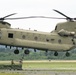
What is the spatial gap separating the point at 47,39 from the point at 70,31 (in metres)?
3.89

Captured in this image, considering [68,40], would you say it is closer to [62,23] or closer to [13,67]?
[62,23]

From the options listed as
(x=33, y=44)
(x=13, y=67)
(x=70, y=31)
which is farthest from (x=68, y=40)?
(x=13, y=67)

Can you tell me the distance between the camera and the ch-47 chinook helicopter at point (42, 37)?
62750 mm

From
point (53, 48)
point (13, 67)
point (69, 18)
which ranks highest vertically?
point (69, 18)

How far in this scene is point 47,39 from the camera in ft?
214

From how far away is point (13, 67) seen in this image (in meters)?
84.5

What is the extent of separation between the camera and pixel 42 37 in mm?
64750

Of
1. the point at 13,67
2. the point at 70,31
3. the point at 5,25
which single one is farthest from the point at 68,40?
the point at 13,67

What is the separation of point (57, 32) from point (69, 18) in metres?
3.24

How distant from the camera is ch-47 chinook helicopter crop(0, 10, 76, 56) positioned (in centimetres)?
6275

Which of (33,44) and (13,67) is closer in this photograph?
(33,44)

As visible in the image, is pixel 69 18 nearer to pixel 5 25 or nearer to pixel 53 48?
pixel 53 48

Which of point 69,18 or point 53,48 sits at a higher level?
point 69,18

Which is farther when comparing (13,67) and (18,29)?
(13,67)
